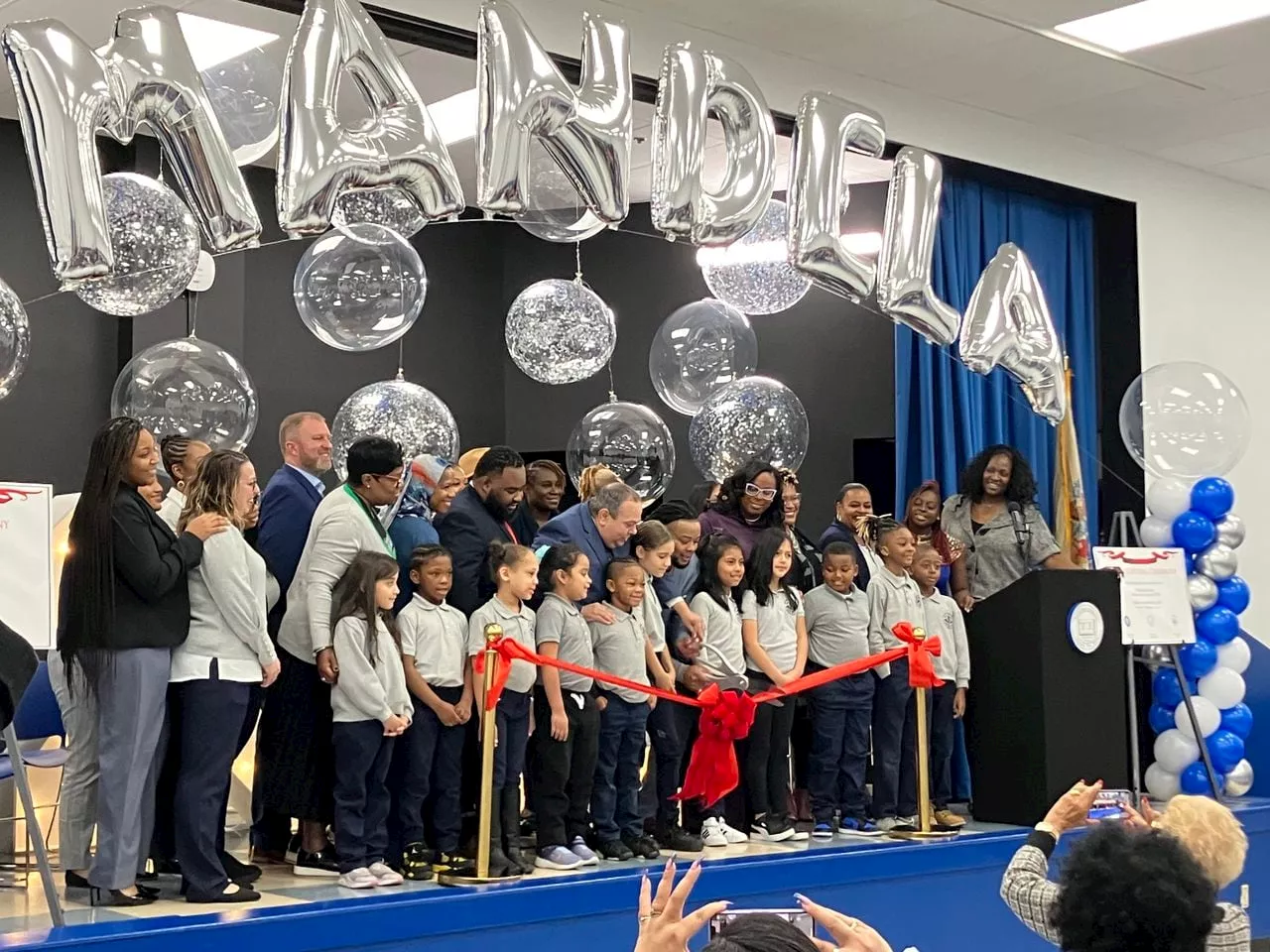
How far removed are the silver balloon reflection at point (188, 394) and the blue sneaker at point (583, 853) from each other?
5.81 feet

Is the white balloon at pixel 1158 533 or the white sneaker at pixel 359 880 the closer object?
the white sneaker at pixel 359 880

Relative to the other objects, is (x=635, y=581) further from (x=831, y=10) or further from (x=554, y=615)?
(x=831, y=10)

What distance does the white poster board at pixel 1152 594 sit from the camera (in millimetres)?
6582

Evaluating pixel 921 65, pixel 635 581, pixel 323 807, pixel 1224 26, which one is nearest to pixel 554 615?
pixel 635 581

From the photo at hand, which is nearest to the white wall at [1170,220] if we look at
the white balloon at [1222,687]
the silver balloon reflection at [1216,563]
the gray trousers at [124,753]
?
the silver balloon reflection at [1216,563]

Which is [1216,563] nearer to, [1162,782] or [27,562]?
[1162,782]

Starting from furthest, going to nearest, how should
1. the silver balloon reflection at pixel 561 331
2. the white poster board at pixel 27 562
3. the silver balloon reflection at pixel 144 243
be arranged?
the silver balloon reflection at pixel 561 331 < the silver balloon reflection at pixel 144 243 < the white poster board at pixel 27 562

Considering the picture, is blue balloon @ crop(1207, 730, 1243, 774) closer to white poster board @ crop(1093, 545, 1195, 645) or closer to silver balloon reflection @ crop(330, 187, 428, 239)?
white poster board @ crop(1093, 545, 1195, 645)

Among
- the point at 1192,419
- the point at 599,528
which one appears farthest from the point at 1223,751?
the point at 599,528

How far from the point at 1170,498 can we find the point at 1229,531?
0.93 ft

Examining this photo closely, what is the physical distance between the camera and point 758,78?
6527 millimetres

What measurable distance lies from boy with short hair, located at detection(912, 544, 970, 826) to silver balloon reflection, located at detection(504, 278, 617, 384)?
4.98 ft

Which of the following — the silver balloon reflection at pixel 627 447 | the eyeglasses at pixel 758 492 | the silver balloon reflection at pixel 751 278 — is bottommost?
the eyeglasses at pixel 758 492

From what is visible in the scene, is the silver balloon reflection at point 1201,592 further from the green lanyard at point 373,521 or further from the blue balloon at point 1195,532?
the green lanyard at point 373,521
